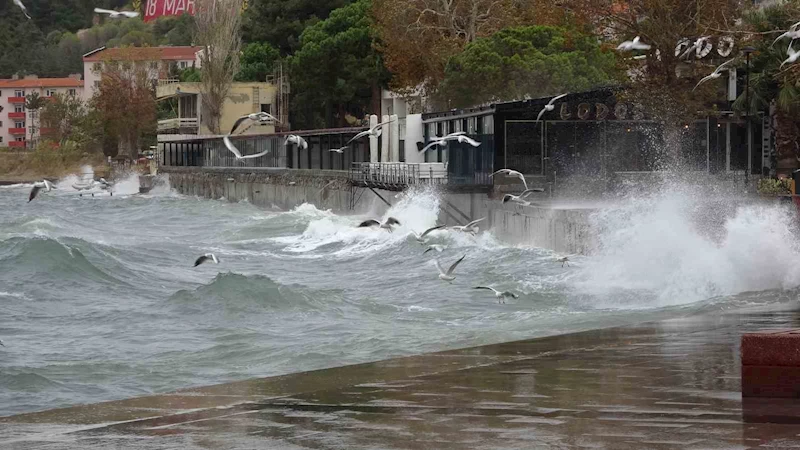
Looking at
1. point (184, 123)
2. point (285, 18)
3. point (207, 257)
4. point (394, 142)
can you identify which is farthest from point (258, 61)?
point (207, 257)

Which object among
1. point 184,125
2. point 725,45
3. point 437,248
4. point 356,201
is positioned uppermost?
point 725,45

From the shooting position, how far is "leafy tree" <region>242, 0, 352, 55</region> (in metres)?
96.9

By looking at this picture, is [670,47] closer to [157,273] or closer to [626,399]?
[157,273]

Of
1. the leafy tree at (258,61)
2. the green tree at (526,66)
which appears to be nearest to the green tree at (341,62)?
the leafy tree at (258,61)

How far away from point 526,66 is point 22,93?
12903 cm

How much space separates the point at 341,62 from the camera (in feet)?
286

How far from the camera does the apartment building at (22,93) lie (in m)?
175

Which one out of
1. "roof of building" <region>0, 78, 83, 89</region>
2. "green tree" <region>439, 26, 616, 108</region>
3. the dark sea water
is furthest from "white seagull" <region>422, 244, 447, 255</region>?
"roof of building" <region>0, 78, 83, 89</region>

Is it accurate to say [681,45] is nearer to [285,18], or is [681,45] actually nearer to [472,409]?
[472,409]

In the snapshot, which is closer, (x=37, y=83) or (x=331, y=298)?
(x=331, y=298)

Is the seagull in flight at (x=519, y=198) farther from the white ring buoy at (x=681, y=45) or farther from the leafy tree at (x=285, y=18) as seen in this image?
the leafy tree at (x=285, y=18)

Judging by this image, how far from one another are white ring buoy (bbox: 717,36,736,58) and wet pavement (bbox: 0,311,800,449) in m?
25.0

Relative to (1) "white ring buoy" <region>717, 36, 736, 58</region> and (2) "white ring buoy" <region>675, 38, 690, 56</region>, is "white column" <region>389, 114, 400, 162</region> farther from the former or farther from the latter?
(1) "white ring buoy" <region>717, 36, 736, 58</region>

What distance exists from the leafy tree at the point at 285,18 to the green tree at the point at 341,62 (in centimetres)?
590
